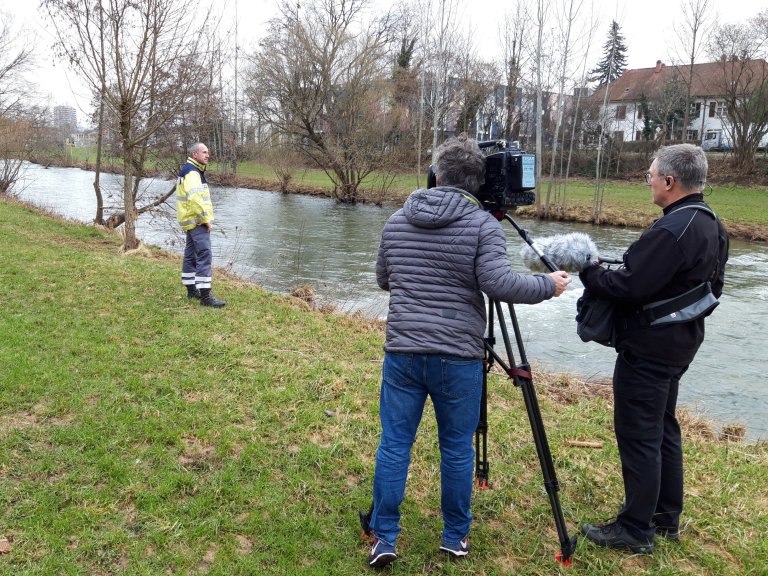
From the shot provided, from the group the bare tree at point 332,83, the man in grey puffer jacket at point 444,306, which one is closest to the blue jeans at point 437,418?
the man in grey puffer jacket at point 444,306

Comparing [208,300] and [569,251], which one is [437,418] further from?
[208,300]

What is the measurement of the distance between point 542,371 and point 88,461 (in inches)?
184

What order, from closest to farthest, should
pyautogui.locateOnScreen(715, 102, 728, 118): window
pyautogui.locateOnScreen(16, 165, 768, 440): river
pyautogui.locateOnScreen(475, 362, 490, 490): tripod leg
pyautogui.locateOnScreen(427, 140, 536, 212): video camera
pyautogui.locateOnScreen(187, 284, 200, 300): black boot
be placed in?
pyautogui.locateOnScreen(427, 140, 536, 212): video camera < pyautogui.locateOnScreen(475, 362, 490, 490): tripod leg < pyautogui.locateOnScreen(16, 165, 768, 440): river < pyautogui.locateOnScreen(187, 284, 200, 300): black boot < pyautogui.locateOnScreen(715, 102, 728, 118): window

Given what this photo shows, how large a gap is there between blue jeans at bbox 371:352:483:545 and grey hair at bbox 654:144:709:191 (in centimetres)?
124

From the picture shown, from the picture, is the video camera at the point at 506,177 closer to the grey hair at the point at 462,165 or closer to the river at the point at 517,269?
the grey hair at the point at 462,165

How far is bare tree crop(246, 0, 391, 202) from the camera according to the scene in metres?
28.2

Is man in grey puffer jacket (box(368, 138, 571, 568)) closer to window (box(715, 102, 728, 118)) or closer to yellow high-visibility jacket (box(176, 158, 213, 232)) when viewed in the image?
yellow high-visibility jacket (box(176, 158, 213, 232))

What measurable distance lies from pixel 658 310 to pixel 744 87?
128ft

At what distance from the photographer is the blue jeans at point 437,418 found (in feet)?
8.38

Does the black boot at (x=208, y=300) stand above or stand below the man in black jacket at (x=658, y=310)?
below

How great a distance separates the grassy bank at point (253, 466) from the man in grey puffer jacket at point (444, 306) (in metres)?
0.56

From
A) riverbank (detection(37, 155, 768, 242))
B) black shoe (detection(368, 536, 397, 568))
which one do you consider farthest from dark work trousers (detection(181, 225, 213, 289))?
riverbank (detection(37, 155, 768, 242))

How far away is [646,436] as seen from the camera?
9.07 feet

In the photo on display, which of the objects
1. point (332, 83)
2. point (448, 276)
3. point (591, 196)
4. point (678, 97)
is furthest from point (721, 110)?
point (448, 276)
